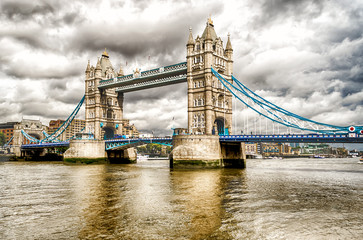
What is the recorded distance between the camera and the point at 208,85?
2045 inches

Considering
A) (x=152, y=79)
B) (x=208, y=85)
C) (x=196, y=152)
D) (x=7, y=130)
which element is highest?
(x=152, y=79)

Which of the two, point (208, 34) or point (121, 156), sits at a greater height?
point (208, 34)

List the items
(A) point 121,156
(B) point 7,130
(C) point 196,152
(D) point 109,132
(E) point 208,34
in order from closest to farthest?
(C) point 196,152, (E) point 208,34, (A) point 121,156, (D) point 109,132, (B) point 7,130

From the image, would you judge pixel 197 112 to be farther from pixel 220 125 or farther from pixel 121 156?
pixel 121 156

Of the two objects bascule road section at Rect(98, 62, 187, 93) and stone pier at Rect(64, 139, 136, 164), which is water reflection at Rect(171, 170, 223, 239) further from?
stone pier at Rect(64, 139, 136, 164)

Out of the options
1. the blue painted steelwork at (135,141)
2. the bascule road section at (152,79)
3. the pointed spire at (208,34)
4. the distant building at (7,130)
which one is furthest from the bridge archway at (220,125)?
the distant building at (7,130)

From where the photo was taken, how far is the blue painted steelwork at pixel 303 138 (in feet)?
123

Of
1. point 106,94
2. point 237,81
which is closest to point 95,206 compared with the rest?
point 237,81

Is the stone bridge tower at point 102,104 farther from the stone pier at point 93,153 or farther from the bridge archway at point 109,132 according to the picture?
the stone pier at point 93,153

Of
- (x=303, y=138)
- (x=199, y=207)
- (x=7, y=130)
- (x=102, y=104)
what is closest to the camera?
(x=199, y=207)

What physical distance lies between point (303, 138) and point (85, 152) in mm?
46413

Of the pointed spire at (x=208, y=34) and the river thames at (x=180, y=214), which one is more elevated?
the pointed spire at (x=208, y=34)

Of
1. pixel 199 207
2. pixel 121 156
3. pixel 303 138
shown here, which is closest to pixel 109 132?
pixel 121 156

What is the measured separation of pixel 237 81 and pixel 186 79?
10.3 m
